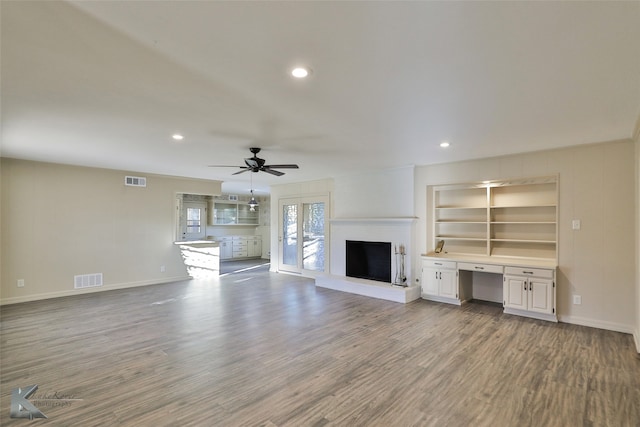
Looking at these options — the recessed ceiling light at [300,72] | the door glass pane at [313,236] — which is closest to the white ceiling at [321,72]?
the recessed ceiling light at [300,72]

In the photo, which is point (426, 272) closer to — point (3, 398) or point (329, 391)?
point (329, 391)

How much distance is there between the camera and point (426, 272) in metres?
5.72

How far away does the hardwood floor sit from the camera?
2.37 meters

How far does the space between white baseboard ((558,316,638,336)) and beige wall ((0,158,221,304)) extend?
7757 millimetres

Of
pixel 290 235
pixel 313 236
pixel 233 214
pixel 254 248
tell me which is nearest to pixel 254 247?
pixel 254 248

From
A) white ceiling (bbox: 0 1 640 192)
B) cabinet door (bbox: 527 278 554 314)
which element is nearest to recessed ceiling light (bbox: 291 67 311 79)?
white ceiling (bbox: 0 1 640 192)

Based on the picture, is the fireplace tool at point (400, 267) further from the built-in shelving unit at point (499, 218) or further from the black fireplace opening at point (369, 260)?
the built-in shelving unit at point (499, 218)

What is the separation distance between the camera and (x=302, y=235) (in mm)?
8391

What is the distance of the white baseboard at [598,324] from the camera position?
408 centimetres

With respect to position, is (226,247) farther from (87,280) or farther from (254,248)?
(87,280)

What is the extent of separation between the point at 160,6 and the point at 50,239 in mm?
6322

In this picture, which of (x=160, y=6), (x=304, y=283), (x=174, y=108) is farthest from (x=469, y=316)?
(x=160, y=6)

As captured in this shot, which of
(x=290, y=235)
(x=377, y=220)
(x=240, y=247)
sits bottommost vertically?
(x=240, y=247)

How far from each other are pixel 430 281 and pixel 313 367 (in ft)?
10.9
